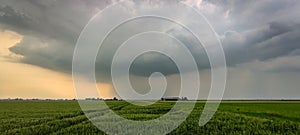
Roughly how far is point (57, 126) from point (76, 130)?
9.98 feet

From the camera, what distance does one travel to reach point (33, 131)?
19.9 m

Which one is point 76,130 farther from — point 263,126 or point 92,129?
point 263,126

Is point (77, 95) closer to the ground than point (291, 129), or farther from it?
farther from it

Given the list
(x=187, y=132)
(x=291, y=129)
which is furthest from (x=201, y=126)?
(x=291, y=129)

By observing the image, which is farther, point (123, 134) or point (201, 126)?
point (201, 126)

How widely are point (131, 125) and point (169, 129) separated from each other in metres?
2.79

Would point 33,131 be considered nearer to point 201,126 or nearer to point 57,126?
point 57,126

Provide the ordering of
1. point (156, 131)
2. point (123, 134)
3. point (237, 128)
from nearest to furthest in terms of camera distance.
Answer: point (123, 134)
point (156, 131)
point (237, 128)

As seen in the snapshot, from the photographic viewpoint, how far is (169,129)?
2025 centimetres

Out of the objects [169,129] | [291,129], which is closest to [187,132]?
[169,129]

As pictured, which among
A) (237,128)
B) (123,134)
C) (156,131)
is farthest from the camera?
(237,128)

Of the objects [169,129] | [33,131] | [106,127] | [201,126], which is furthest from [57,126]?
[201,126]

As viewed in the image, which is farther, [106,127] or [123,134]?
[106,127]

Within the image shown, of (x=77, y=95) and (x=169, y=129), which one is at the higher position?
(x=77, y=95)
